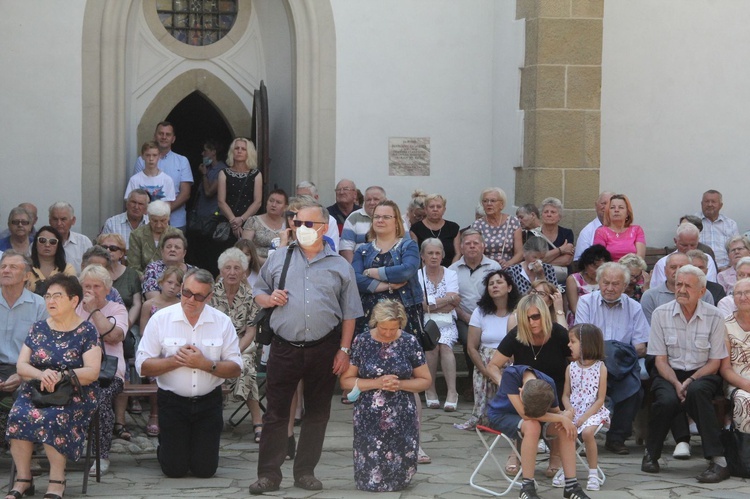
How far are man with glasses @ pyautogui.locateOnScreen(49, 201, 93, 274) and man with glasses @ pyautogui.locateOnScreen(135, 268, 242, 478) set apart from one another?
115 inches

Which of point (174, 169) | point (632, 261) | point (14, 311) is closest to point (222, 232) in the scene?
point (174, 169)

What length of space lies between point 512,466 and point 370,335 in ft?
4.24

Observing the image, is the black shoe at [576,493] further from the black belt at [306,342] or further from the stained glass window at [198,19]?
the stained glass window at [198,19]

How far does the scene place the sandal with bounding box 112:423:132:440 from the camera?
9.38 metres

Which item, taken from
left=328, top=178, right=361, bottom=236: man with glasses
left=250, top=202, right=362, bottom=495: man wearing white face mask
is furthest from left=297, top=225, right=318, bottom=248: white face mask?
left=328, top=178, right=361, bottom=236: man with glasses

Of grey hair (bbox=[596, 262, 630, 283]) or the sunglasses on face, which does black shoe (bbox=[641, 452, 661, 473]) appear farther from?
the sunglasses on face

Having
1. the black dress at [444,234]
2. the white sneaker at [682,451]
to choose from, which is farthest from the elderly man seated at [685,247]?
the white sneaker at [682,451]

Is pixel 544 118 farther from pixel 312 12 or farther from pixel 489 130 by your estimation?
pixel 312 12

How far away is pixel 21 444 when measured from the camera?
764 centimetres

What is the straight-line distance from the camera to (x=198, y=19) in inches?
517

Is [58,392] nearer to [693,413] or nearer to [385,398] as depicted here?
[385,398]

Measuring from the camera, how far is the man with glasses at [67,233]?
432 inches

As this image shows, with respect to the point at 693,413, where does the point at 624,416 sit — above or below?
below

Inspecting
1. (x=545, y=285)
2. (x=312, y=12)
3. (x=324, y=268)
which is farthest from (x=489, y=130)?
(x=324, y=268)
